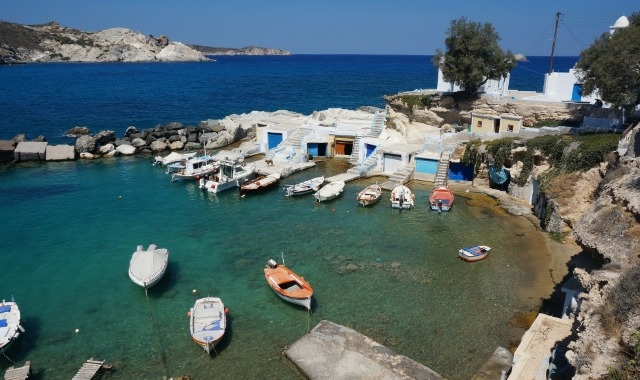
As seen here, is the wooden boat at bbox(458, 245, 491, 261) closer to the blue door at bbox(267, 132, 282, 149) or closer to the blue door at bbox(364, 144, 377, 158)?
the blue door at bbox(364, 144, 377, 158)

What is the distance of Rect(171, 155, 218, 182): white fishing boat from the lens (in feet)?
138

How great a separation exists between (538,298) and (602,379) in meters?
13.4

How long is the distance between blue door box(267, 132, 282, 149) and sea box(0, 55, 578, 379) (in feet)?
29.2

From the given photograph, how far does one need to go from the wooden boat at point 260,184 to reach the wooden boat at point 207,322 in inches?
708

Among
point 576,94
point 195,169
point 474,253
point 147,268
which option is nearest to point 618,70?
point 576,94

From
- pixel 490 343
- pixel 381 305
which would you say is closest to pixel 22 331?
pixel 381 305

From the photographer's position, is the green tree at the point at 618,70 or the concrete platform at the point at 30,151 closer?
the green tree at the point at 618,70

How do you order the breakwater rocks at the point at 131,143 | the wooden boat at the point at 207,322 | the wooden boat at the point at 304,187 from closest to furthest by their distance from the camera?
1. the wooden boat at the point at 207,322
2. the wooden boat at the point at 304,187
3. the breakwater rocks at the point at 131,143

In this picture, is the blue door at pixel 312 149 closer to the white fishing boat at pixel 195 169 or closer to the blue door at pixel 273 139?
the blue door at pixel 273 139

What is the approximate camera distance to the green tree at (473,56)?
148 ft

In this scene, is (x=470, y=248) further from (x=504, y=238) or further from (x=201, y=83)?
(x=201, y=83)

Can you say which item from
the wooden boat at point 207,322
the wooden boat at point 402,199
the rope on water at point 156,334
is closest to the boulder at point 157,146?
the wooden boat at point 402,199

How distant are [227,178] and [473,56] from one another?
29.0 meters

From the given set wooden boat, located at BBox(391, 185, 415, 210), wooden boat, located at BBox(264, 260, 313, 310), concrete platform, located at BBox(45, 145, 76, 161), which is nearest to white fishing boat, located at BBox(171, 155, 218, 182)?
concrete platform, located at BBox(45, 145, 76, 161)
